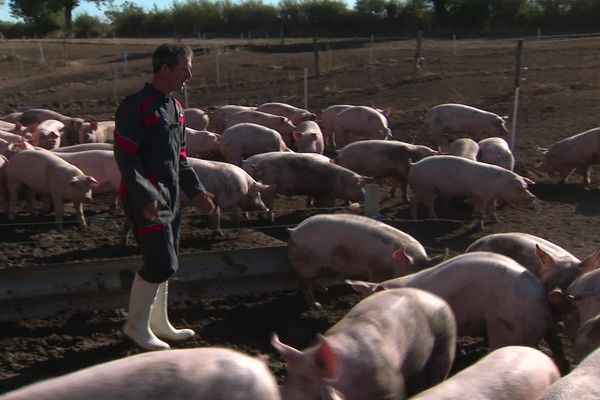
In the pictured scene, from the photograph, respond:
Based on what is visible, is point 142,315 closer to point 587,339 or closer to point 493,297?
point 493,297

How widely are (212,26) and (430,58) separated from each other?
35.3 m

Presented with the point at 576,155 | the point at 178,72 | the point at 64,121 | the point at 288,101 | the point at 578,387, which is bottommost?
the point at 288,101

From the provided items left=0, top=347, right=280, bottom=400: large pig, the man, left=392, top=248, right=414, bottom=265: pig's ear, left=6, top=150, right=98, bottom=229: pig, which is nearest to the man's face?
the man

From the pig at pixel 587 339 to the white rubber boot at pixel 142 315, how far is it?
8.06 feet

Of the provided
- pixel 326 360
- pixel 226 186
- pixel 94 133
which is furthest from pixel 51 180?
pixel 326 360

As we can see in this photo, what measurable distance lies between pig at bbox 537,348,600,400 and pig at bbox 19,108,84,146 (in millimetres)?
11693

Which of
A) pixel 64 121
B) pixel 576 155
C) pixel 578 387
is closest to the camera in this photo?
pixel 578 387

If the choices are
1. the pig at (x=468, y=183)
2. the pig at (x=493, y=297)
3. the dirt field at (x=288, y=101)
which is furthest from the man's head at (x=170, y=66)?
the pig at (x=468, y=183)

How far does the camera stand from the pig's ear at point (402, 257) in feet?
20.1

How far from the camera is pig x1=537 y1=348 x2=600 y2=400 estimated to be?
3600mm

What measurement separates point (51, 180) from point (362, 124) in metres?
6.52

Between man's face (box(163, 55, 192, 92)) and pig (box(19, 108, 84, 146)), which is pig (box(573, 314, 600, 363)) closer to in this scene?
man's face (box(163, 55, 192, 92))

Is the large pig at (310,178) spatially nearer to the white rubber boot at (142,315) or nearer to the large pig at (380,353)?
the white rubber boot at (142,315)

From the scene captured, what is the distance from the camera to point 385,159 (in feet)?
37.6
